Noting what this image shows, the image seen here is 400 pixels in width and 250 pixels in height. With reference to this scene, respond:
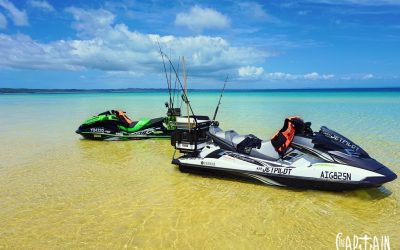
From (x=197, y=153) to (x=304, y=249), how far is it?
14.0 ft

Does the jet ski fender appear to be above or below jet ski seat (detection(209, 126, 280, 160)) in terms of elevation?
above

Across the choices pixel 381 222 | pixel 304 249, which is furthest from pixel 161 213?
pixel 381 222

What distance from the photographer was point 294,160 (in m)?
6.77

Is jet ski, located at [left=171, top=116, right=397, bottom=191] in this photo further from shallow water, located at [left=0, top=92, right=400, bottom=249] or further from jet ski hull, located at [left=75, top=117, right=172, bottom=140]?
jet ski hull, located at [left=75, top=117, right=172, bottom=140]

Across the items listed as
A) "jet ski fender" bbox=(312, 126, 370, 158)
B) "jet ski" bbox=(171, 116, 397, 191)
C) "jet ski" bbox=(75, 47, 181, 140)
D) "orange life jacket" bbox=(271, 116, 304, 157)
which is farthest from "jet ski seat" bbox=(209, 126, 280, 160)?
"jet ski" bbox=(75, 47, 181, 140)

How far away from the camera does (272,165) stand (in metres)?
6.87

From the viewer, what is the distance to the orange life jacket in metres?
6.82

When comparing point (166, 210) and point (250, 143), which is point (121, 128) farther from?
point (166, 210)

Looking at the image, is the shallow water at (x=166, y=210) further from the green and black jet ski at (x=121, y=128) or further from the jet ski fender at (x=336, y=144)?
the green and black jet ski at (x=121, y=128)

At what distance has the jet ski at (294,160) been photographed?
6.04m

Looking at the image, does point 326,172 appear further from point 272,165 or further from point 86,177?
point 86,177

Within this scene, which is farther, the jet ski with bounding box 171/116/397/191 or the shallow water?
the jet ski with bounding box 171/116/397/191

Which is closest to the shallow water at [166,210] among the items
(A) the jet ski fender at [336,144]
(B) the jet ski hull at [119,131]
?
(A) the jet ski fender at [336,144]

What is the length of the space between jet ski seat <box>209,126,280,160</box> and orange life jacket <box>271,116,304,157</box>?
0.16 meters
